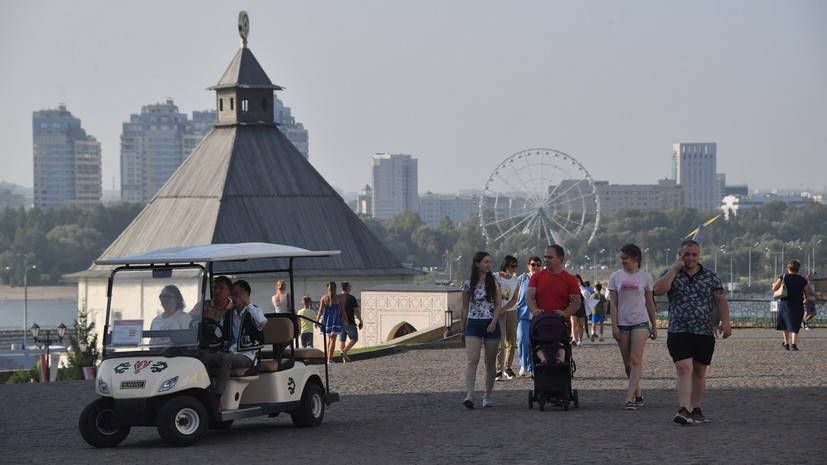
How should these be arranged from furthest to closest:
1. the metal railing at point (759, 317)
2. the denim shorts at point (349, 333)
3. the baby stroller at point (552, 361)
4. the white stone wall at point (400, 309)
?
the white stone wall at point (400, 309), the metal railing at point (759, 317), the denim shorts at point (349, 333), the baby stroller at point (552, 361)

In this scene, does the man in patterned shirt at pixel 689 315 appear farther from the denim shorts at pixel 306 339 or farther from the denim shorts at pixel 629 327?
the denim shorts at pixel 306 339

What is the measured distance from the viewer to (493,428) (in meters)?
13.7

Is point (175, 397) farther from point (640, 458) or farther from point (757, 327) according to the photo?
point (757, 327)

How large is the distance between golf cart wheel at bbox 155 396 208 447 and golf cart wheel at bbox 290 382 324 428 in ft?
4.60

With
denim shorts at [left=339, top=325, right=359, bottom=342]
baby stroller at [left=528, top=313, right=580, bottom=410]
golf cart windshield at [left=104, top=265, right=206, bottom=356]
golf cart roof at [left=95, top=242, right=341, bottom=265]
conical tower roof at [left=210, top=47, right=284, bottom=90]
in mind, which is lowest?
denim shorts at [left=339, top=325, right=359, bottom=342]

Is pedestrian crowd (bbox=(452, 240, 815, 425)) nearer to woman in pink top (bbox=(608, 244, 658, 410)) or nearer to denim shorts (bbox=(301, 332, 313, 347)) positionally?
woman in pink top (bbox=(608, 244, 658, 410))

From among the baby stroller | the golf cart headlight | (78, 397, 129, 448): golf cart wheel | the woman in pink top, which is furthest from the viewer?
the baby stroller

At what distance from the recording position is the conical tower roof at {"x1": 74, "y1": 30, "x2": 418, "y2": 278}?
60469 mm

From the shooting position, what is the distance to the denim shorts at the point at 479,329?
1561 cm

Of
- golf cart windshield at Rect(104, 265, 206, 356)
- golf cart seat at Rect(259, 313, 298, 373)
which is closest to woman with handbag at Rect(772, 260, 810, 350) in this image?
golf cart seat at Rect(259, 313, 298, 373)

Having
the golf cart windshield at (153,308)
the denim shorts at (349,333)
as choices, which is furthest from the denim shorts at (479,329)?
the denim shorts at (349,333)

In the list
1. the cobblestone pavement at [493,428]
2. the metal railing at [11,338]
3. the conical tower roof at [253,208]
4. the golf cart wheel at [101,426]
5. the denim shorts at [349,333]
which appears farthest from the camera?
the metal railing at [11,338]

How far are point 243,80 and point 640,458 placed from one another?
55.7 m

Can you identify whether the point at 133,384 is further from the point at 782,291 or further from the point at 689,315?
the point at 782,291
